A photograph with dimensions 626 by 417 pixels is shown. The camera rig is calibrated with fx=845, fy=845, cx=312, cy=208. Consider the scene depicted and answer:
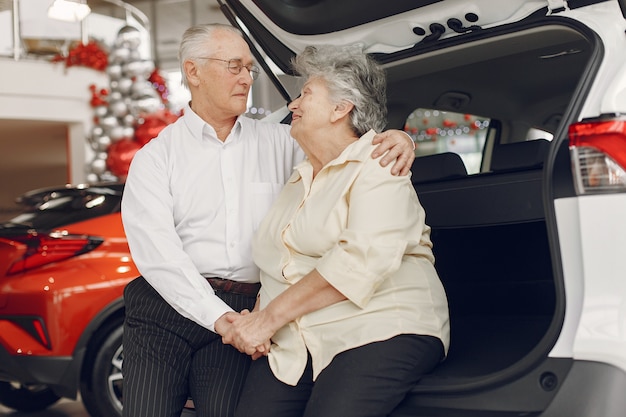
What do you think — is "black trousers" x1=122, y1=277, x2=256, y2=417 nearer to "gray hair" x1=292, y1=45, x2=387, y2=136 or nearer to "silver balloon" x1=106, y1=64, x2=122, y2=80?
"gray hair" x1=292, y1=45, x2=387, y2=136

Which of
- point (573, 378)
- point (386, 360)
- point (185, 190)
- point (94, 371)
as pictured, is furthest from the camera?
point (94, 371)

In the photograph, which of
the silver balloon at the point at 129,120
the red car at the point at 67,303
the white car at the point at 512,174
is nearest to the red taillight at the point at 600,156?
the white car at the point at 512,174

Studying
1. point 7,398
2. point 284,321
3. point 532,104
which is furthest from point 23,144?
point 284,321

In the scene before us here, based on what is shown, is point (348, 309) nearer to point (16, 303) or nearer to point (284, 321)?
point (284, 321)

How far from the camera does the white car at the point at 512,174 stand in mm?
1605

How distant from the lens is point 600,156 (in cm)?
162

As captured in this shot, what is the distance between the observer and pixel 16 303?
150 inches

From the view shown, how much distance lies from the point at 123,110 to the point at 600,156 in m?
8.19

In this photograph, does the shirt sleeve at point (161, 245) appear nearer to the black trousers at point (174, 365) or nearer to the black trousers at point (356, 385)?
the black trousers at point (174, 365)

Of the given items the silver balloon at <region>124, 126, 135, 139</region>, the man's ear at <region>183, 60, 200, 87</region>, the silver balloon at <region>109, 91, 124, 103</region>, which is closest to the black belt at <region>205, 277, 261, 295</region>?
the man's ear at <region>183, 60, 200, 87</region>

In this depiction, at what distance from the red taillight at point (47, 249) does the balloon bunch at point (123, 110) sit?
5129 millimetres

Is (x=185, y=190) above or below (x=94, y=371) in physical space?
above

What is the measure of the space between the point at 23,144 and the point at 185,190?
1026cm

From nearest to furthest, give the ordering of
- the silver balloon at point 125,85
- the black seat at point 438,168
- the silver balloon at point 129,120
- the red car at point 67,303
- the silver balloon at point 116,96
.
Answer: the black seat at point 438,168 → the red car at point 67,303 → the silver balloon at point 129,120 → the silver balloon at point 125,85 → the silver balloon at point 116,96
